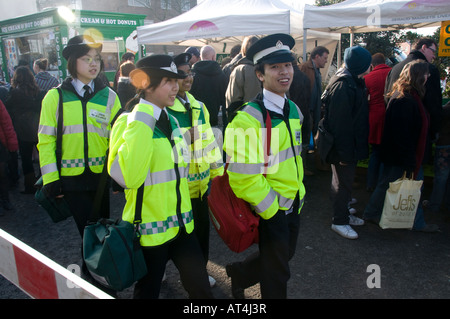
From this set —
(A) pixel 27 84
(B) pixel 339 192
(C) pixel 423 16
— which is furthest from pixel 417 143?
(A) pixel 27 84

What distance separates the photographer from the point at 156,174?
6.63 feet

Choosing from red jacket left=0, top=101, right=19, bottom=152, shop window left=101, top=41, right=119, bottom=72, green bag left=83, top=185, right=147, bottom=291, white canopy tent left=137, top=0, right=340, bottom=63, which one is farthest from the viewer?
shop window left=101, top=41, right=119, bottom=72

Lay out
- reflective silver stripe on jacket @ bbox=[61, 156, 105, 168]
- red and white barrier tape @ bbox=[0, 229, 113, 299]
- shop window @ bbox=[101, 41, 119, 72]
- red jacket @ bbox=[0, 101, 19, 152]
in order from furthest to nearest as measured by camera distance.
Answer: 1. shop window @ bbox=[101, 41, 119, 72]
2. red jacket @ bbox=[0, 101, 19, 152]
3. reflective silver stripe on jacket @ bbox=[61, 156, 105, 168]
4. red and white barrier tape @ bbox=[0, 229, 113, 299]

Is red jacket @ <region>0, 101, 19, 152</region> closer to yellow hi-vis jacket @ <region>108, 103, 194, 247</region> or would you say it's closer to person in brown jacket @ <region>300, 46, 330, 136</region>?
yellow hi-vis jacket @ <region>108, 103, 194, 247</region>

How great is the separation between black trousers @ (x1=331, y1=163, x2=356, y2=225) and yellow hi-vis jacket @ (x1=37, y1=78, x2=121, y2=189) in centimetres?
241

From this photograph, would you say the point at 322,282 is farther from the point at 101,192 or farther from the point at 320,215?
the point at 101,192

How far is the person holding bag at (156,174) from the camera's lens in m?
1.92

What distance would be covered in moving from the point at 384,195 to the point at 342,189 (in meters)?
0.59

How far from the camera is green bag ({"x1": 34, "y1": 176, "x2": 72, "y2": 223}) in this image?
2729 millimetres

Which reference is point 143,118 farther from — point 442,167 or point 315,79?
point 315,79

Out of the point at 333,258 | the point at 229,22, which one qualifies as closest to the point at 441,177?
the point at 333,258

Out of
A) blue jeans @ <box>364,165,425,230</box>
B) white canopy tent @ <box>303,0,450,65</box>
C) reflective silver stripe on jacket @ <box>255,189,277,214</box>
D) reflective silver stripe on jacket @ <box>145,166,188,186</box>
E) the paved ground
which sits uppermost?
white canopy tent @ <box>303,0,450,65</box>

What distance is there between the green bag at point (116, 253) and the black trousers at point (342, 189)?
2.56 meters

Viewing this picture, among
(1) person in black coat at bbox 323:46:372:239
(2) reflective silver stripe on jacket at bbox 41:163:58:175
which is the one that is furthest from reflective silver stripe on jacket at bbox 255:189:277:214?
(1) person in black coat at bbox 323:46:372:239
